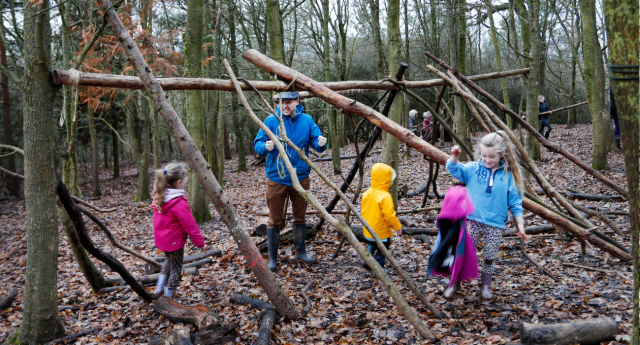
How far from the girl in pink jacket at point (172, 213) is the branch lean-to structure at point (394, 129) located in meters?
1.53

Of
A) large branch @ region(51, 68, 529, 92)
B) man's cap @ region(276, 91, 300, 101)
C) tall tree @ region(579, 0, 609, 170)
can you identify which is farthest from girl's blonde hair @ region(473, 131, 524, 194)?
tall tree @ region(579, 0, 609, 170)

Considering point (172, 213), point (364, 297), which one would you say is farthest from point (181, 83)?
point (364, 297)

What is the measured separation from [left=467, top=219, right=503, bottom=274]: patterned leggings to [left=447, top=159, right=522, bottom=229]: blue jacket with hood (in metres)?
0.06

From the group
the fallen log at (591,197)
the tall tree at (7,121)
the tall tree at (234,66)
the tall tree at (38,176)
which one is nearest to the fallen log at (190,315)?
the tall tree at (38,176)

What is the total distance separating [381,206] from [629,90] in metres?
2.81

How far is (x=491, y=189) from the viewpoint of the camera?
3.47m

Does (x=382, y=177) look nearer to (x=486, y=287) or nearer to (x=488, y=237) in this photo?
(x=488, y=237)

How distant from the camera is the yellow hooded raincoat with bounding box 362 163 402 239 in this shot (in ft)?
13.8

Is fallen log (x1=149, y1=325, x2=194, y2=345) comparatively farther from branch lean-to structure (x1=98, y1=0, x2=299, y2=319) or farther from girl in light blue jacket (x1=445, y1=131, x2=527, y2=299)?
girl in light blue jacket (x1=445, y1=131, x2=527, y2=299)

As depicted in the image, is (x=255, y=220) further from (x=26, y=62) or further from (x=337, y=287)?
(x=26, y=62)

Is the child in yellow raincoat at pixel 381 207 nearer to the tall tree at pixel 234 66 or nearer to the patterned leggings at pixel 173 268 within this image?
the patterned leggings at pixel 173 268

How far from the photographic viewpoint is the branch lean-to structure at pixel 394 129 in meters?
3.06

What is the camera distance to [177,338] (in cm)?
306

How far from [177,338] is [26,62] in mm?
2792
